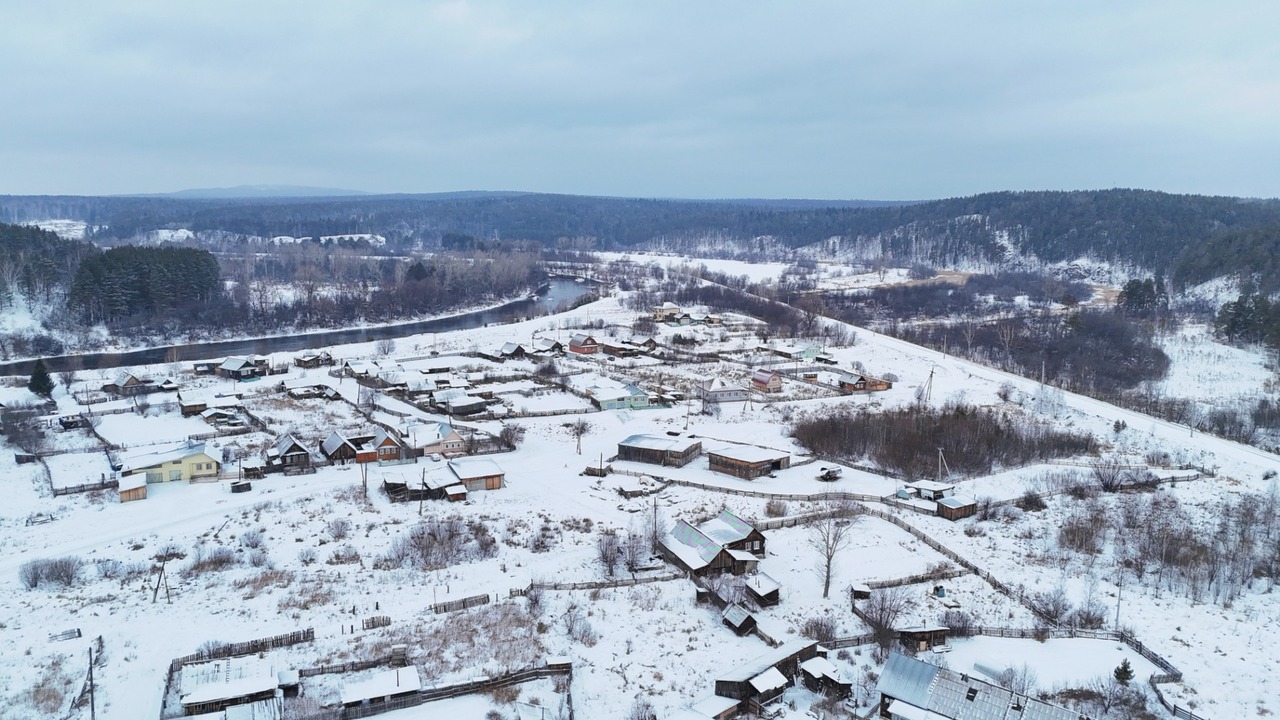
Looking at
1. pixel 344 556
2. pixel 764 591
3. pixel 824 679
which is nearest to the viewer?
pixel 824 679

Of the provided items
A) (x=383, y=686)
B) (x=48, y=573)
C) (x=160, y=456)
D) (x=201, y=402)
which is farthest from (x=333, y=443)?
(x=383, y=686)

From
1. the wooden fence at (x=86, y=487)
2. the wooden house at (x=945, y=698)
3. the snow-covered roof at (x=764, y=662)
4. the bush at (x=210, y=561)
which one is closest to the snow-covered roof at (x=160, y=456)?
the wooden fence at (x=86, y=487)

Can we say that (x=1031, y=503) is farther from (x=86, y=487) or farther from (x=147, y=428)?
(x=147, y=428)

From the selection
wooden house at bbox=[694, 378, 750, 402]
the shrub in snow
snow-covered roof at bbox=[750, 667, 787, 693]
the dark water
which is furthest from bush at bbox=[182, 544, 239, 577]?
the dark water

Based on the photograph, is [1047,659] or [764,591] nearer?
[1047,659]

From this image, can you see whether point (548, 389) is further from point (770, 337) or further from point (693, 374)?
point (770, 337)

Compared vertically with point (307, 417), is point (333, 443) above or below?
above

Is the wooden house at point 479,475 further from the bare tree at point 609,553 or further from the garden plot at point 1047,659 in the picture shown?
the garden plot at point 1047,659

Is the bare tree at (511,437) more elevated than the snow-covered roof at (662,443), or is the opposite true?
the snow-covered roof at (662,443)
